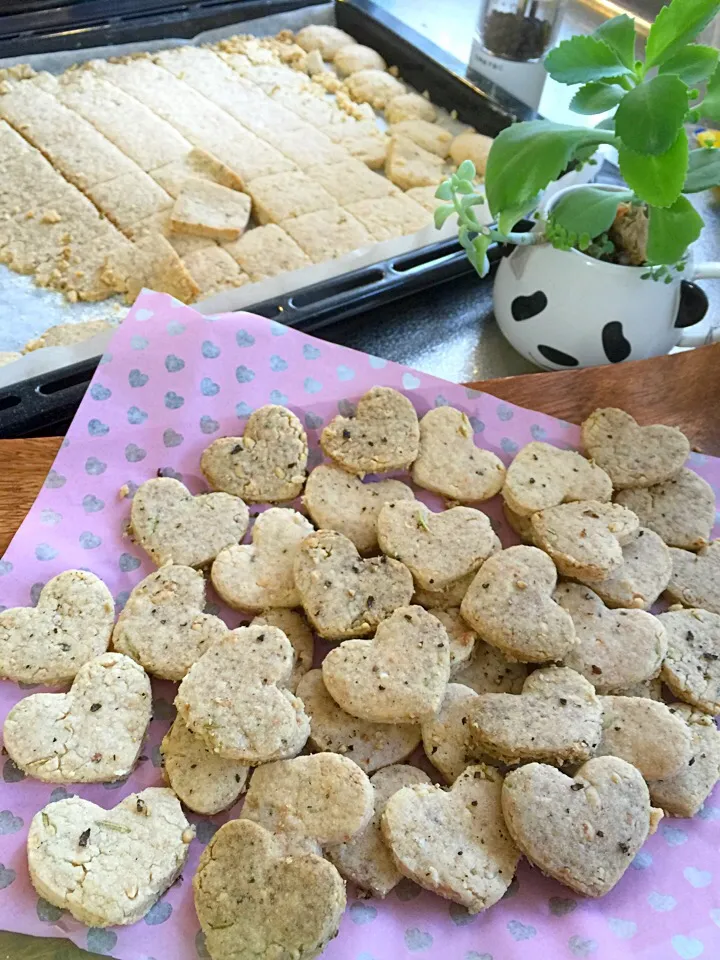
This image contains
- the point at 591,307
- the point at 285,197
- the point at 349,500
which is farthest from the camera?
the point at 285,197

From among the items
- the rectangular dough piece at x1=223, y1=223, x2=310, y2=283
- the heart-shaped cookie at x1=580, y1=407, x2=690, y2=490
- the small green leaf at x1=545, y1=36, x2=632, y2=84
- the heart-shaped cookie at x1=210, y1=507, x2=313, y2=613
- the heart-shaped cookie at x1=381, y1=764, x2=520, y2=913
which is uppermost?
the small green leaf at x1=545, y1=36, x2=632, y2=84

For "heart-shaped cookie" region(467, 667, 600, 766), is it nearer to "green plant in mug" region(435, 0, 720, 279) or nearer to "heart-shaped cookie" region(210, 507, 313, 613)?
"heart-shaped cookie" region(210, 507, 313, 613)

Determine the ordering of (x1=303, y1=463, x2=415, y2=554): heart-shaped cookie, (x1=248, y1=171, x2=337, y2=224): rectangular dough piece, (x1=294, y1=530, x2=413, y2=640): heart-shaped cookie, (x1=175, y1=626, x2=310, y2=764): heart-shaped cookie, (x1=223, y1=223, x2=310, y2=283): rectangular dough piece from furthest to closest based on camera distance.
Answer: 1. (x1=248, y1=171, x2=337, y2=224): rectangular dough piece
2. (x1=223, y1=223, x2=310, y2=283): rectangular dough piece
3. (x1=303, y1=463, x2=415, y2=554): heart-shaped cookie
4. (x1=294, y1=530, x2=413, y2=640): heart-shaped cookie
5. (x1=175, y1=626, x2=310, y2=764): heart-shaped cookie

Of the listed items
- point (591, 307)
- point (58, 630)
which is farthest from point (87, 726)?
point (591, 307)

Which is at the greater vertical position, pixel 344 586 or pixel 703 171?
pixel 703 171

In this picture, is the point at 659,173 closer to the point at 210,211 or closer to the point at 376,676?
the point at 376,676

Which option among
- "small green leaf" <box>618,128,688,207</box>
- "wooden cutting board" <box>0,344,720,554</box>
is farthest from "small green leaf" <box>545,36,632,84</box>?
"wooden cutting board" <box>0,344,720,554</box>

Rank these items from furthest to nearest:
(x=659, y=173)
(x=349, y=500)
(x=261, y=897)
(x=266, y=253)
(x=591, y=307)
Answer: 1. (x=266, y=253)
2. (x=591, y=307)
3. (x=349, y=500)
4. (x=659, y=173)
5. (x=261, y=897)
